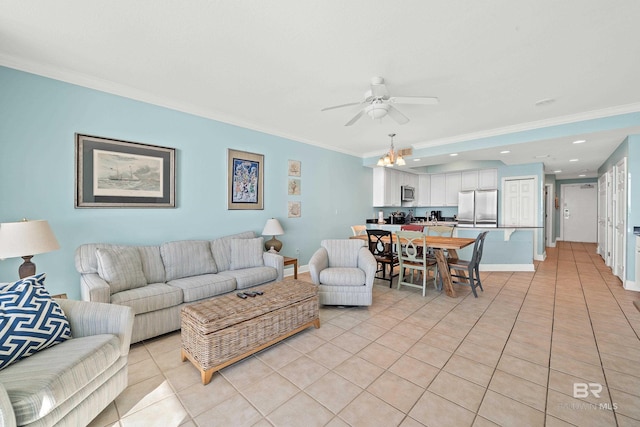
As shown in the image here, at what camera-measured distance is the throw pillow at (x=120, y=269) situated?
2625mm

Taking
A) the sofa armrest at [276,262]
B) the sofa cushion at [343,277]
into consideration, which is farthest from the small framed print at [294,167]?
the sofa cushion at [343,277]

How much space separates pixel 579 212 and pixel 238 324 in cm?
1207

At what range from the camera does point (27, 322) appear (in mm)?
1562

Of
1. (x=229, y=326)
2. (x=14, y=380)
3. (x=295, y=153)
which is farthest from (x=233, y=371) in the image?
(x=295, y=153)

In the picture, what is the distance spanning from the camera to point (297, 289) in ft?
9.21

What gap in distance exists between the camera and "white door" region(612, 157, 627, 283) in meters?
4.34

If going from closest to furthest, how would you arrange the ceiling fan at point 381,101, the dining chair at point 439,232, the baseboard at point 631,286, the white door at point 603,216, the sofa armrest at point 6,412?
1. the sofa armrest at point 6,412
2. the ceiling fan at point 381,101
3. the baseboard at point 631,286
4. the dining chair at point 439,232
5. the white door at point 603,216

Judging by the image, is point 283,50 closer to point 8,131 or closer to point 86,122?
point 86,122

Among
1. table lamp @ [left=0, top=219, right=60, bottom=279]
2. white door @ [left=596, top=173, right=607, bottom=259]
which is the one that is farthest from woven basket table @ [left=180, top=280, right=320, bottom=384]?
white door @ [left=596, top=173, right=607, bottom=259]

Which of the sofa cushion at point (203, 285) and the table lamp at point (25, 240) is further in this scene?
the sofa cushion at point (203, 285)

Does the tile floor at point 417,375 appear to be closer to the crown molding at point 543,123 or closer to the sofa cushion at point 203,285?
the sofa cushion at point 203,285

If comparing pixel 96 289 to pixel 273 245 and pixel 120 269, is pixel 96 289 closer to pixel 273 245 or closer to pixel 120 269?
pixel 120 269

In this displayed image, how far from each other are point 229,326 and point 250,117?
3.10 meters

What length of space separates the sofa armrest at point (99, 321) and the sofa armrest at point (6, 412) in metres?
0.68
